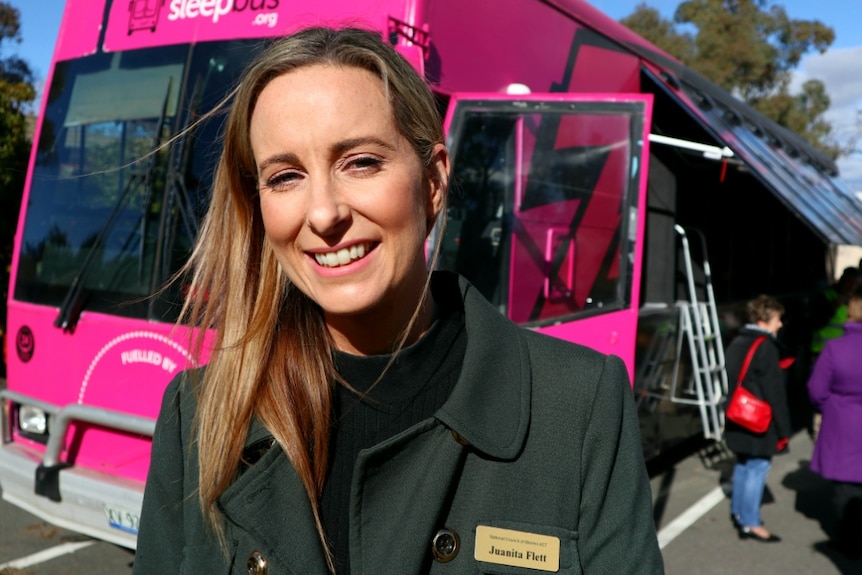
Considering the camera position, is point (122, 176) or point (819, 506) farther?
point (819, 506)

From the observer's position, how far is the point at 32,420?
4645 millimetres

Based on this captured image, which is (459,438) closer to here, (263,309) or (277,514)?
(277,514)

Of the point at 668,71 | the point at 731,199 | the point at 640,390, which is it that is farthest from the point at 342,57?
the point at 731,199

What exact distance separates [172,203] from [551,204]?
6.32 feet

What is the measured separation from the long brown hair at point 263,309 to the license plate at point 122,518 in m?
2.41

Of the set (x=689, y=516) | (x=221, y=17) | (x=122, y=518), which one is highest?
(x=221, y=17)

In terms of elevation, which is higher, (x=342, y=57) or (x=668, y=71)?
(x=668, y=71)

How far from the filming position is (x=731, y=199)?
27.5ft

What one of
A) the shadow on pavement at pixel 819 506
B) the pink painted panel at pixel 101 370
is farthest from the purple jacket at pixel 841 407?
the pink painted panel at pixel 101 370

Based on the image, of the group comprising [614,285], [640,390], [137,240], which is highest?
[614,285]

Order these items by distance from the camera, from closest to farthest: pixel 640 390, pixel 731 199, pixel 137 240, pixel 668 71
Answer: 1. pixel 137 240
2. pixel 640 390
3. pixel 668 71
4. pixel 731 199

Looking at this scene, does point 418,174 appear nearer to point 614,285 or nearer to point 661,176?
point 614,285

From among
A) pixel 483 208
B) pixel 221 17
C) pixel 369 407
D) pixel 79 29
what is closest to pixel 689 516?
pixel 483 208

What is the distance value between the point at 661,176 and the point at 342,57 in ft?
16.9
